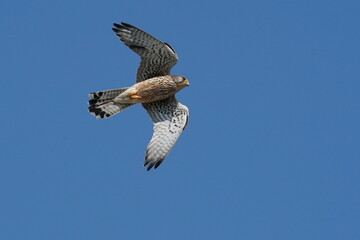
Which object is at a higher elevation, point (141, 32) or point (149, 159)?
point (141, 32)

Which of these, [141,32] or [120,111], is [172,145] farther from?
[141,32]

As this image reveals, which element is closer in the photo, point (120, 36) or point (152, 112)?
point (120, 36)

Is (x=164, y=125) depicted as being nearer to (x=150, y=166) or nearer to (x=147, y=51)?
(x=150, y=166)

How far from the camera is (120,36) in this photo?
14852mm

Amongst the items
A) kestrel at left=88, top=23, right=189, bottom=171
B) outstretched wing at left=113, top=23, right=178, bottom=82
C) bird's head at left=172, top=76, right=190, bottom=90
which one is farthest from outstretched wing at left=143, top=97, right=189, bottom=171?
outstretched wing at left=113, top=23, right=178, bottom=82

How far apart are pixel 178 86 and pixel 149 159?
163 cm

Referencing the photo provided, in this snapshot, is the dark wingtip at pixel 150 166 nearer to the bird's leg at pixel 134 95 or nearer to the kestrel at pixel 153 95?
the kestrel at pixel 153 95

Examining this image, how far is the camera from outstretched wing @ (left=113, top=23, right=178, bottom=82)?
14820mm

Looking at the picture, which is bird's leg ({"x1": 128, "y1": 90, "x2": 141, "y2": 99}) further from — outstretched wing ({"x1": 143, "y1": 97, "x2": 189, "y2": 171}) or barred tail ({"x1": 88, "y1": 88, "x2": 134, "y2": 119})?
outstretched wing ({"x1": 143, "y1": 97, "x2": 189, "y2": 171})

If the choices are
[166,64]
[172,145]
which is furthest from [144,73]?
[172,145]

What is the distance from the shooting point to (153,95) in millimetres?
15367

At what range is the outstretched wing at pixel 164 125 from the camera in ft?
49.9

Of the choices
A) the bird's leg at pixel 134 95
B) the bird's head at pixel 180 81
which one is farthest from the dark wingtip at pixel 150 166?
the bird's head at pixel 180 81

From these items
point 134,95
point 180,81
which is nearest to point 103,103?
point 134,95
